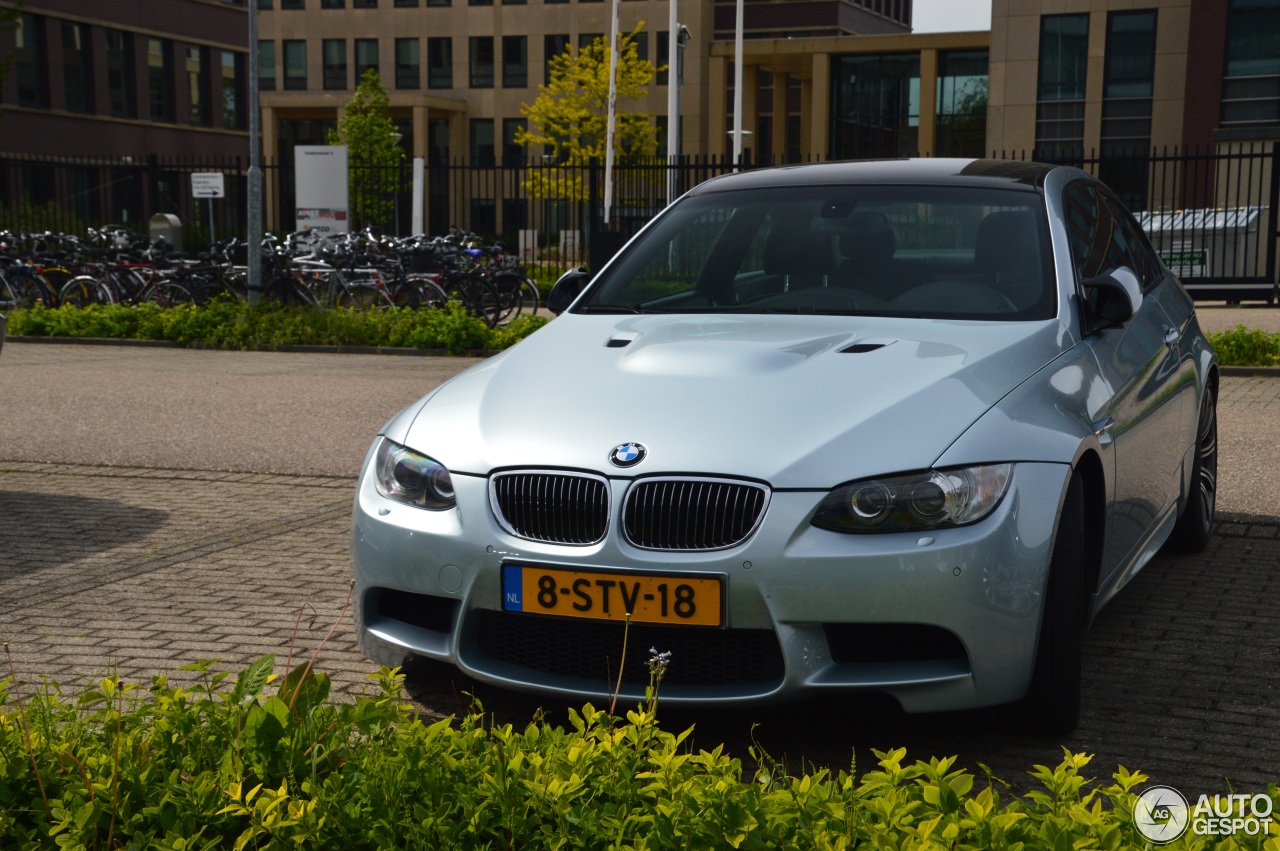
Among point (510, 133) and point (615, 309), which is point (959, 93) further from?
point (615, 309)

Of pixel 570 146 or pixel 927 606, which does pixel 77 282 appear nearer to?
pixel 927 606

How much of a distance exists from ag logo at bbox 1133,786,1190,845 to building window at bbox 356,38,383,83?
82364mm

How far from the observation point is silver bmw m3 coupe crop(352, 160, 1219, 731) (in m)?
3.73

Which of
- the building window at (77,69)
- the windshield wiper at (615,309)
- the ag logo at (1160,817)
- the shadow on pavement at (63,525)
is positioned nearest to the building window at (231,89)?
the building window at (77,69)

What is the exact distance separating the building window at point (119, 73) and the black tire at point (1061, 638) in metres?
50.1

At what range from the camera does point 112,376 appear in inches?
549

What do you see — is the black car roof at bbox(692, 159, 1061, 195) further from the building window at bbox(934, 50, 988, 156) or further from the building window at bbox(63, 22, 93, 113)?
the building window at bbox(934, 50, 988, 156)

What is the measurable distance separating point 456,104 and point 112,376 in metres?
67.0

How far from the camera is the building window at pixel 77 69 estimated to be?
47.8m

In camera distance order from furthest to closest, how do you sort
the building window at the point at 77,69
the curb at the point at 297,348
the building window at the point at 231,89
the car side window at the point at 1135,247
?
the building window at the point at 231,89 < the building window at the point at 77,69 < the curb at the point at 297,348 < the car side window at the point at 1135,247

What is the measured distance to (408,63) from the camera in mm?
81000

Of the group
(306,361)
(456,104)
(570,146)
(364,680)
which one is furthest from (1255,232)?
(456,104)

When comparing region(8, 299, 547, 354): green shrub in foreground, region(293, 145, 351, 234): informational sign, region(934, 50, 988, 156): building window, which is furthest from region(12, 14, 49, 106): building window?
region(934, 50, 988, 156): building window

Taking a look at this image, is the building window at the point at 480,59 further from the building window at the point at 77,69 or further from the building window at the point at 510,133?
the building window at the point at 77,69
